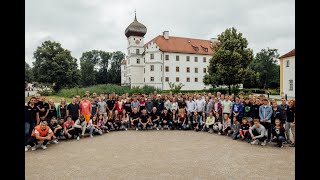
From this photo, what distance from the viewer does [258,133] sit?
33.7ft

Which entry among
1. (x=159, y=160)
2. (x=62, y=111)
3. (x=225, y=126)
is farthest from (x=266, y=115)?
(x=62, y=111)

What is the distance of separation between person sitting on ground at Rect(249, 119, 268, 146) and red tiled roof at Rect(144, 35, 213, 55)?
1865 inches

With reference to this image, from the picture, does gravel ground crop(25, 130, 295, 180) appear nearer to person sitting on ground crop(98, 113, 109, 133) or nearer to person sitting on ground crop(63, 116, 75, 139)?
person sitting on ground crop(63, 116, 75, 139)

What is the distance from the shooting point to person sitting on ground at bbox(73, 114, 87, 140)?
11.5m

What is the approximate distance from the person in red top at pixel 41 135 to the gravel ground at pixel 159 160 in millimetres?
310

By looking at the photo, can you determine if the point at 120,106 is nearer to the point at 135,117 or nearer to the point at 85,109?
the point at 135,117

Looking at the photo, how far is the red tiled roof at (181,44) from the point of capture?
2275 inches

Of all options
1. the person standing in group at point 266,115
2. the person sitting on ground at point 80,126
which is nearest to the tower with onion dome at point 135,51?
the person sitting on ground at point 80,126

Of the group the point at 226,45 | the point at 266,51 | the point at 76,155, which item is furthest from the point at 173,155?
the point at 266,51

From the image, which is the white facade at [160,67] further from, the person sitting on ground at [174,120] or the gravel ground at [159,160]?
the gravel ground at [159,160]

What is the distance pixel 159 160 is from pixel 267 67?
71.6 m

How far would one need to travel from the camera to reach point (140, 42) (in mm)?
58938

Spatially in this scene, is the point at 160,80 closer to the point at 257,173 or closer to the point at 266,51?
the point at 266,51
